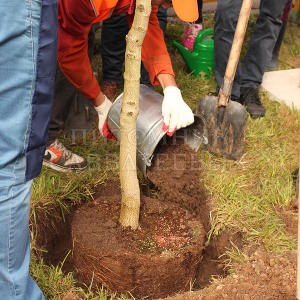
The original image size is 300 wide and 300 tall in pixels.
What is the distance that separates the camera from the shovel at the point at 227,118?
3418 millimetres

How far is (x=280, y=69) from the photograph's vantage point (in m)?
4.86

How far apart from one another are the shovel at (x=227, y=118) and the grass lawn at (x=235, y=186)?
9 centimetres

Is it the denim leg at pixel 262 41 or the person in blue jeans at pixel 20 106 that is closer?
the person in blue jeans at pixel 20 106

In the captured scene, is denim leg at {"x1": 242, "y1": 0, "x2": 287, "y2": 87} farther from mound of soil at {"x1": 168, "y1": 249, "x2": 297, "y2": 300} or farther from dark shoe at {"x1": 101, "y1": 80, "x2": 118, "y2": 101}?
mound of soil at {"x1": 168, "y1": 249, "x2": 297, "y2": 300}

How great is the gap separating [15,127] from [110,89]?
7.91 feet

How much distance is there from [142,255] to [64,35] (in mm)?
1234

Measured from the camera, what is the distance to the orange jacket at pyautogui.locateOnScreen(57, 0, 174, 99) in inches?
104

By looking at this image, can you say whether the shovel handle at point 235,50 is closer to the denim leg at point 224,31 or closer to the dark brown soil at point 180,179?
the denim leg at point 224,31

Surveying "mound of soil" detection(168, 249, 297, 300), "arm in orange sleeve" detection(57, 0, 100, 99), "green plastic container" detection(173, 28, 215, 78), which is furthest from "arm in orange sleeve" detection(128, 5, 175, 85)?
"green plastic container" detection(173, 28, 215, 78)

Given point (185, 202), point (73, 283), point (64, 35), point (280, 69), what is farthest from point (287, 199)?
point (280, 69)

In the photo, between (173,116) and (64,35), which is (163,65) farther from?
(64,35)

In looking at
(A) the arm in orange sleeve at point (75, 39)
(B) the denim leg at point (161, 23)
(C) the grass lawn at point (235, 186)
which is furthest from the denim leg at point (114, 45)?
(A) the arm in orange sleeve at point (75, 39)

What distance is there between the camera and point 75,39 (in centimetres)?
279

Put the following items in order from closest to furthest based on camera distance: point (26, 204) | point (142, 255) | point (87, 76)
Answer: point (26, 204) → point (142, 255) → point (87, 76)
